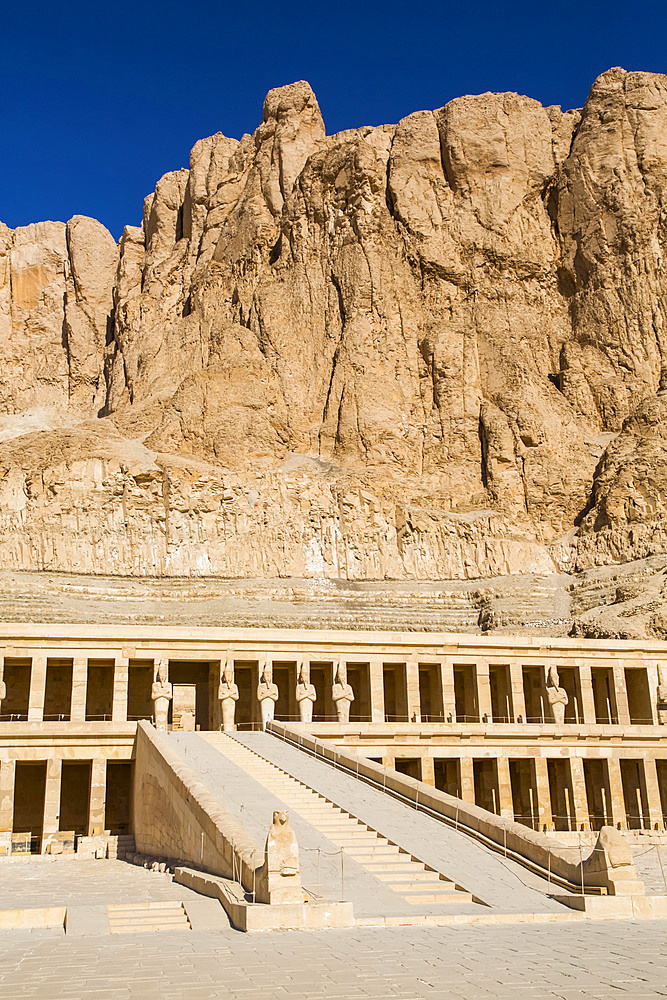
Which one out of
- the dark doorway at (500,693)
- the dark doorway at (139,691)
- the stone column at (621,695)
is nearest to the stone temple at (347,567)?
the dark doorway at (139,691)

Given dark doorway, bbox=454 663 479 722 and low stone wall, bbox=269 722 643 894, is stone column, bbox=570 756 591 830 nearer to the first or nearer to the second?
dark doorway, bbox=454 663 479 722

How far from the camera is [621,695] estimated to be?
37062 mm

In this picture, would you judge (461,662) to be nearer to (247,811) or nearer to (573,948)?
(247,811)

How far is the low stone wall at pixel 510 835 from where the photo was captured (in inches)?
620

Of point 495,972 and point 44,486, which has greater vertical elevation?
point 44,486

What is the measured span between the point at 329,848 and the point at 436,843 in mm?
2213

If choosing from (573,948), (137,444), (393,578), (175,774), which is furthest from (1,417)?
(573,948)

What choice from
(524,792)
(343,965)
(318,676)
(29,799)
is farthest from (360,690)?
(343,965)

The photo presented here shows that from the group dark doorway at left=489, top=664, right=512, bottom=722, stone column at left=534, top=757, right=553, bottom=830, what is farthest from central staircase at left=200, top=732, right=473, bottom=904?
dark doorway at left=489, top=664, right=512, bottom=722

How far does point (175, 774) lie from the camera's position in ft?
68.3

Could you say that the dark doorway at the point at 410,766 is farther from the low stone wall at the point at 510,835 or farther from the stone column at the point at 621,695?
the stone column at the point at 621,695

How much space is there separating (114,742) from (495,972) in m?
20.0

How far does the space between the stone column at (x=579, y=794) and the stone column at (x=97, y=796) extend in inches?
589

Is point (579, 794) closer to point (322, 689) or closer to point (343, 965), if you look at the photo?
point (322, 689)
